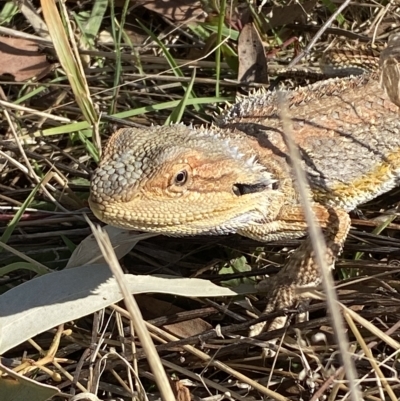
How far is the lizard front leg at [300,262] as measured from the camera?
8.95 ft

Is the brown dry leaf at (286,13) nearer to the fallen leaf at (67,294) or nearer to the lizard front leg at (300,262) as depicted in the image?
the lizard front leg at (300,262)

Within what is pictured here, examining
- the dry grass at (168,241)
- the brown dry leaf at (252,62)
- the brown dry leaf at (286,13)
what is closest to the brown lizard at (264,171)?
the dry grass at (168,241)

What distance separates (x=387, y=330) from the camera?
2604 mm

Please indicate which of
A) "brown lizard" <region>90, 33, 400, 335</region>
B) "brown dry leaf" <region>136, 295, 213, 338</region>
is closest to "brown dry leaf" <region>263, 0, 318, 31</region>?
"brown lizard" <region>90, 33, 400, 335</region>

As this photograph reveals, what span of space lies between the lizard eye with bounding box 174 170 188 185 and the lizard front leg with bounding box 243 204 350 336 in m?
0.51

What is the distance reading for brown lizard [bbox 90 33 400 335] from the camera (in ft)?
7.89

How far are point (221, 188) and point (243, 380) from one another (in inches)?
29.2

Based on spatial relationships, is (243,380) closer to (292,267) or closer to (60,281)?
(292,267)

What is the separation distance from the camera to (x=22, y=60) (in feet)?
12.1

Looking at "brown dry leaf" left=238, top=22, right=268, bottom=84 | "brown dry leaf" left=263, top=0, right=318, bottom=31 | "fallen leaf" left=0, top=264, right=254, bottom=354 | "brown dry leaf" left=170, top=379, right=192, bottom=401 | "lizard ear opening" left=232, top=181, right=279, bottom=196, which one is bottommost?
"brown dry leaf" left=170, top=379, right=192, bottom=401

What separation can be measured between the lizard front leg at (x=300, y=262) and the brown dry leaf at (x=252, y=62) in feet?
3.67

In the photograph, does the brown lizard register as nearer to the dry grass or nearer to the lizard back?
the lizard back

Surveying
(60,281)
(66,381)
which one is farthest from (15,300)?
(66,381)

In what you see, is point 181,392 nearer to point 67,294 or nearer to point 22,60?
point 67,294
